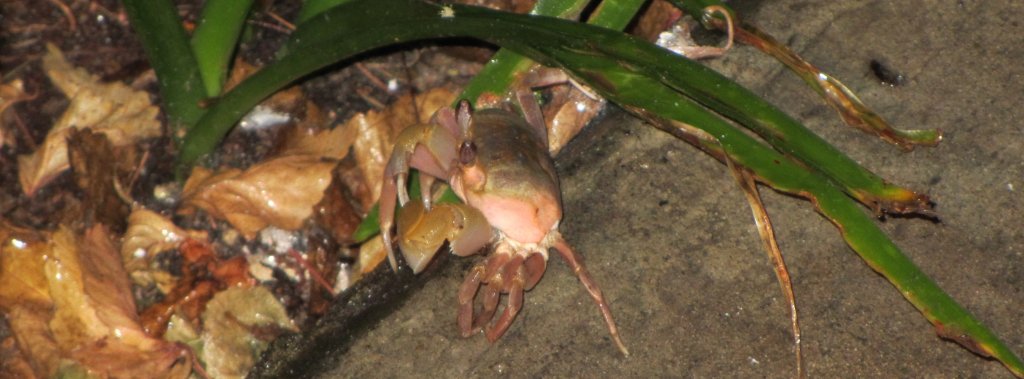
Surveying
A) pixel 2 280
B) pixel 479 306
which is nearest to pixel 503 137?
pixel 479 306

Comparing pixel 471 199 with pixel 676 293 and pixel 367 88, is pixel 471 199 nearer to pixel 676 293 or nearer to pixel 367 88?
pixel 676 293

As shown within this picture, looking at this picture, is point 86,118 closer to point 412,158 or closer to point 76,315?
point 76,315

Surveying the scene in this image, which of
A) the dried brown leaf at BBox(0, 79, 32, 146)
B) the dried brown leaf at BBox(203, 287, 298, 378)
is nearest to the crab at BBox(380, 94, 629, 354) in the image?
the dried brown leaf at BBox(203, 287, 298, 378)

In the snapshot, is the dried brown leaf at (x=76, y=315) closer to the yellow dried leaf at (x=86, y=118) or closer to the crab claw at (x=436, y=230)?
the yellow dried leaf at (x=86, y=118)

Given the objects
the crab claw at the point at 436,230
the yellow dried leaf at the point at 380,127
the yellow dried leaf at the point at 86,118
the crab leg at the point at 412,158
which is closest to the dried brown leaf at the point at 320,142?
the yellow dried leaf at the point at 380,127

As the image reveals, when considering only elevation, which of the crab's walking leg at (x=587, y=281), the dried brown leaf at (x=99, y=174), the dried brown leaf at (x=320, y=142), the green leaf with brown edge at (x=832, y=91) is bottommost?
the dried brown leaf at (x=99, y=174)

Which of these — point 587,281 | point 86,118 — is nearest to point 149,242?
point 86,118

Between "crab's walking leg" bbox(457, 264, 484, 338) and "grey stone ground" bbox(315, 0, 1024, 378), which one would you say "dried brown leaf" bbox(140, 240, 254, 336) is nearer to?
"grey stone ground" bbox(315, 0, 1024, 378)
